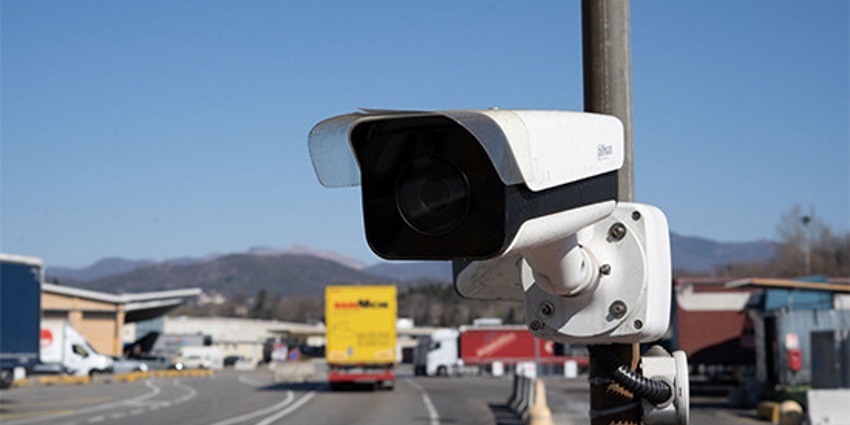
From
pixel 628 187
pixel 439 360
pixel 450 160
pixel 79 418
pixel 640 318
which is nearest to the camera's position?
pixel 450 160

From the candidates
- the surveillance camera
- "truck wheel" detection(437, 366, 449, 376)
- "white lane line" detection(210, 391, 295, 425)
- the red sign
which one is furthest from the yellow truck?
the surveillance camera

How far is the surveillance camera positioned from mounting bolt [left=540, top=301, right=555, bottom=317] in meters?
0.40

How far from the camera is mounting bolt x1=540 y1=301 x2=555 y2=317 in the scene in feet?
10.6

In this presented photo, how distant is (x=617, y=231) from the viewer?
3.23 m

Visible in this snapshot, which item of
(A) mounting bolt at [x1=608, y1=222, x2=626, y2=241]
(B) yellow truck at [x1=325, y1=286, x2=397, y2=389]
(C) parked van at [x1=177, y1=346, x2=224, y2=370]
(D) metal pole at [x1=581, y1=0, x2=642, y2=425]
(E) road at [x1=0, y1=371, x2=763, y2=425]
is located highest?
(D) metal pole at [x1=581, y1=0, x2=642, y2=425]

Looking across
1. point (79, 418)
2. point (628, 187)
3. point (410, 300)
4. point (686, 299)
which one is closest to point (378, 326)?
point (686, 299)

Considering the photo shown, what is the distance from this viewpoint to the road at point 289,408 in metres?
28.7

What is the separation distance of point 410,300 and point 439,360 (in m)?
107

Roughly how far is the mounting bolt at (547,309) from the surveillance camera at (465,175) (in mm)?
398

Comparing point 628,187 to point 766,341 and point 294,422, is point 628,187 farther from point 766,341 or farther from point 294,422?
point 766,341

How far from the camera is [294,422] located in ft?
90.5

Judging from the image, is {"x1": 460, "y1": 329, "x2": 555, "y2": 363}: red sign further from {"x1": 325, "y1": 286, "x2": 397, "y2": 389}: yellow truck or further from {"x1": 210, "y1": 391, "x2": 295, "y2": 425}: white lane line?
{"x1": 210, "y1": 391, "x2": 295, "y2": 425}: white lane line

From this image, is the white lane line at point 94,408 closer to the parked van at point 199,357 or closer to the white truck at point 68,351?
the white truck at point 68,351

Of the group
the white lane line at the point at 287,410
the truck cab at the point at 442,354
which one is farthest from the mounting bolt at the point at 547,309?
the truck cab at the point at 442,354
